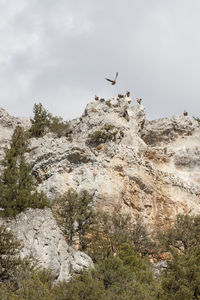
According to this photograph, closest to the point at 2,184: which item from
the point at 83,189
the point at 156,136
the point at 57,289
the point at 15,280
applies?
the point at 83,189

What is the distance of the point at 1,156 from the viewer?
48.5 meters

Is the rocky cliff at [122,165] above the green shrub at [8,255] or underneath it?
above

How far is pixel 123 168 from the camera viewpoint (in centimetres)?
4728

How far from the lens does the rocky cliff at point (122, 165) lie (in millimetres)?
45094

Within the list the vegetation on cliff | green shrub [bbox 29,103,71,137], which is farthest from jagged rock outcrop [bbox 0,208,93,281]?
green shrub [bbox 29,103,71,137]

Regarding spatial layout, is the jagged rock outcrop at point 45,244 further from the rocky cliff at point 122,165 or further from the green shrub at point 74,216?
the rocky cliff at point 122,165

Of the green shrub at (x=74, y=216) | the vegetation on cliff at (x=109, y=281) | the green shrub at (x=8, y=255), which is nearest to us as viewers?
the vegetation on cliff at (x=109, y=281)

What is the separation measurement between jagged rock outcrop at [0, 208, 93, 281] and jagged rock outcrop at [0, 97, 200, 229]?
11.8 meters

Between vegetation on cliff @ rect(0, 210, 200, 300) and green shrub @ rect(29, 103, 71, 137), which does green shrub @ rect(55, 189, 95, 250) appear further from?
green shrub @ rect(29, 103, 71, 137)

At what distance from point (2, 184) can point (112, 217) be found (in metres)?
11.3

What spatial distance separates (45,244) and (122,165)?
19866 millimetres

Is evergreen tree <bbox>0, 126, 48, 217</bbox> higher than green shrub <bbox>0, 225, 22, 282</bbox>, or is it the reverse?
evergreen tree <bbox>0, 126, 48, 217</bbox>

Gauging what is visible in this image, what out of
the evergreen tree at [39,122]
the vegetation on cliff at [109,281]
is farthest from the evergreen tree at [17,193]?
the evergreen tree at [39,122]

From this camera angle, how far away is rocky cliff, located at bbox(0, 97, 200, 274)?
45.1 metres
